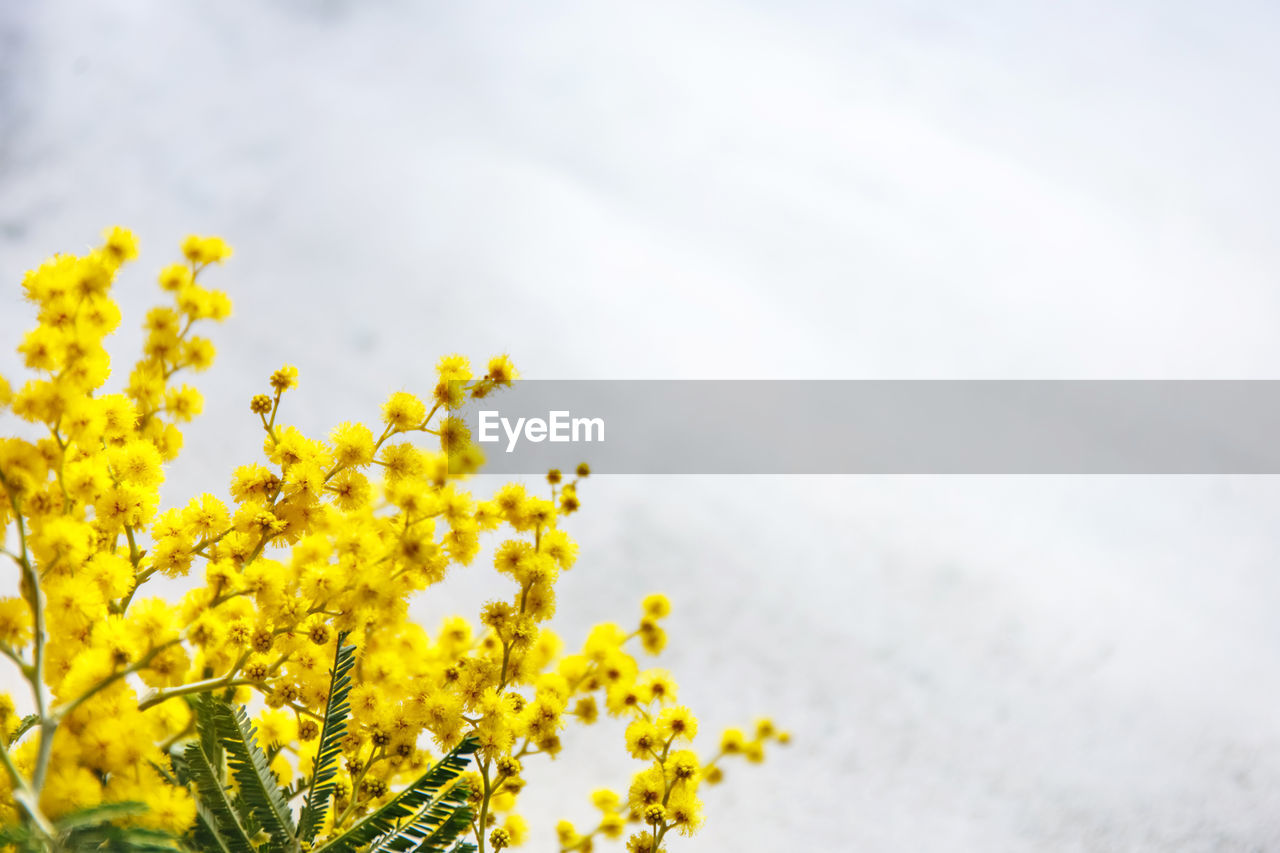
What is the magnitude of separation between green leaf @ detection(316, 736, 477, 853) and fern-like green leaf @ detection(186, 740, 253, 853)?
30 centimetres

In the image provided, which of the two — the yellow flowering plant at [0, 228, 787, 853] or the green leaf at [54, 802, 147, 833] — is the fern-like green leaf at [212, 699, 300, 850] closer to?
the yellow flowering plant at [0, 228, 787, 853]

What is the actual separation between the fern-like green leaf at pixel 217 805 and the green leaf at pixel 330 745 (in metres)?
0.20

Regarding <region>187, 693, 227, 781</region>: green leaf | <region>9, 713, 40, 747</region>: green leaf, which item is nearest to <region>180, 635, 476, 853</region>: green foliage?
<region>187, 693, 227, 781</region>: green leaf

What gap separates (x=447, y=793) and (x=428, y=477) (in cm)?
116

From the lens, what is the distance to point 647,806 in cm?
365

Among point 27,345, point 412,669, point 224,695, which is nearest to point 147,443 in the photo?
point 27,345

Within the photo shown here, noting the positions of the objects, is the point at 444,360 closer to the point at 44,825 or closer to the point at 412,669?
the point at 412,669

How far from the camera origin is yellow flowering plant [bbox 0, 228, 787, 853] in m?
2.26

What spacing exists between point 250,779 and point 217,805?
121mm

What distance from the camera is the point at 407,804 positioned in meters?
2.77

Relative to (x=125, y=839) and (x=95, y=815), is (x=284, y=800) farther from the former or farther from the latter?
(x=95, y=815)

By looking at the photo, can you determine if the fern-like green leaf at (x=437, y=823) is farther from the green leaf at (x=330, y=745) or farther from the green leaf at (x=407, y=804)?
the green leaf at (x=330, y=745)

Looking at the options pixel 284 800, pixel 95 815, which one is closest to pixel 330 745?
pixel 284 800

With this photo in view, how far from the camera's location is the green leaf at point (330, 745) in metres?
2.90
